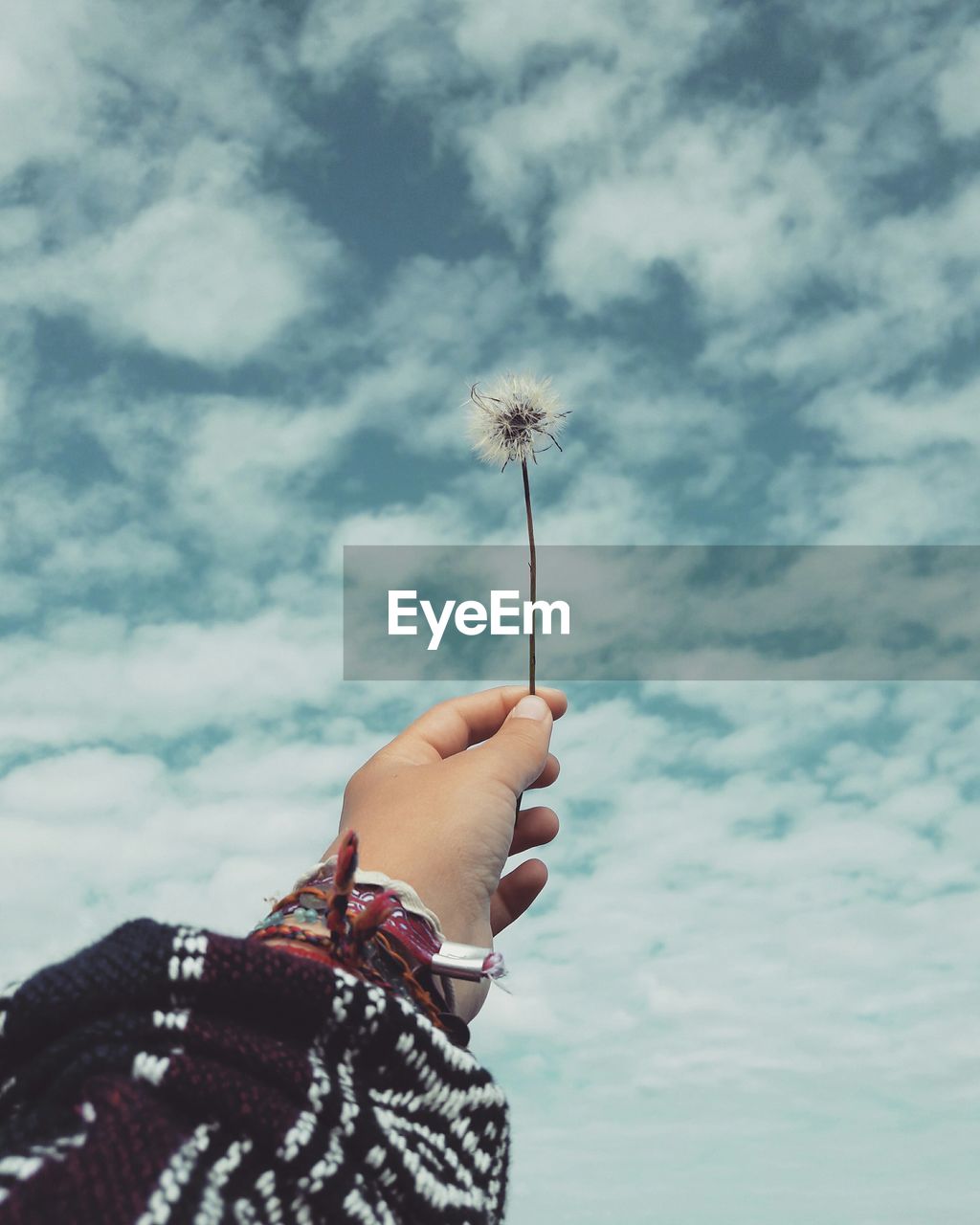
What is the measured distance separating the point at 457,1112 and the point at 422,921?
880 millimetres

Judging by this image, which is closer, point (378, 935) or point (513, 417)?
point (378, 935)

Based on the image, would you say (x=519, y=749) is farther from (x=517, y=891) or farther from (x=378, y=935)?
(x=378, y=935)

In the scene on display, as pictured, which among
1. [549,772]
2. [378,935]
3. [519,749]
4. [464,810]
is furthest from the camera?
[549,772]

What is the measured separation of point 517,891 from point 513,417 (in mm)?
1955

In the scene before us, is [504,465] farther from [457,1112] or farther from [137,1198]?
[137,1198]

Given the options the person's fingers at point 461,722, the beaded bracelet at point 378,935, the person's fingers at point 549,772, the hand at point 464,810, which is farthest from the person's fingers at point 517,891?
the beaded bracelet at point 378,935

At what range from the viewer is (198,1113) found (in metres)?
1.31

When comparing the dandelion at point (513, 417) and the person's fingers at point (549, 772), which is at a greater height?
the dandelion at point (513, 417)

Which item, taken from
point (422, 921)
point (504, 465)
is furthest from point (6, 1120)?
point (504, 465)

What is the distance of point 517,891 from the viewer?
162 inches

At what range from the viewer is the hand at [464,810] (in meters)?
3.04

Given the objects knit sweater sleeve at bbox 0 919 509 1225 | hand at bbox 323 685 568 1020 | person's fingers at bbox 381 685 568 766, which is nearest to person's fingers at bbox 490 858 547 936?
hand at bbox 323 685 568 1020

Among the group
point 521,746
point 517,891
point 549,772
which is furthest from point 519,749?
point 517,891

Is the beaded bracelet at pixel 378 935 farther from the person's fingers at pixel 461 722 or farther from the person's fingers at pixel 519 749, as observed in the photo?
the person's fingers at pixel 461 722
